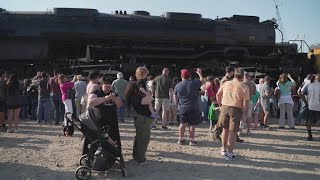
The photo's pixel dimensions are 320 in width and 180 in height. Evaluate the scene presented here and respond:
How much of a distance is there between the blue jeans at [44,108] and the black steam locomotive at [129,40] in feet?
10.4

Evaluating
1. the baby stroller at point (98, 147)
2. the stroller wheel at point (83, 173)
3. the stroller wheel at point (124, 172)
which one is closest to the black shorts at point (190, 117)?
the baby stroller at point (98, 147)

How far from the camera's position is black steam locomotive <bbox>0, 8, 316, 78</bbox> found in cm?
1448

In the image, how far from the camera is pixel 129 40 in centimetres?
1538

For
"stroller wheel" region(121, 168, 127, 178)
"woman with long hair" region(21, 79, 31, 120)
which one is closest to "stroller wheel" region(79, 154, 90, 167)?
"stroller wheel" region(121, 168, 127, 178)

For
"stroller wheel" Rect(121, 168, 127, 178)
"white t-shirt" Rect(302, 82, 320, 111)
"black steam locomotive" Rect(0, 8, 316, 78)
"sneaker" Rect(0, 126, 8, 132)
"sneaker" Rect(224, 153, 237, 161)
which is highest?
"black steam locomotive" Rect(0, 8, 316, 78)

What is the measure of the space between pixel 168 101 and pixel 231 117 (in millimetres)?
3682

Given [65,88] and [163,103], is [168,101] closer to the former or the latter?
[163,103]

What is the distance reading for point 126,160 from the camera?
7262 mm

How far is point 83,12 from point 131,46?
2313mm

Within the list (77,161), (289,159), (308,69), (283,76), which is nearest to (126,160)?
(77,161)

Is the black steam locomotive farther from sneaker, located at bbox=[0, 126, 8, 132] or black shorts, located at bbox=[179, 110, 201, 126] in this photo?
black shorts, located at bbox=[179, 110, 201, 126]

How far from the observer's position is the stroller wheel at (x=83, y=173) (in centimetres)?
593

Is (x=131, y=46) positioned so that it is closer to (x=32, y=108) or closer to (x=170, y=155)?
(x=32, y=108)

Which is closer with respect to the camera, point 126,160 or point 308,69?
point 126,160
